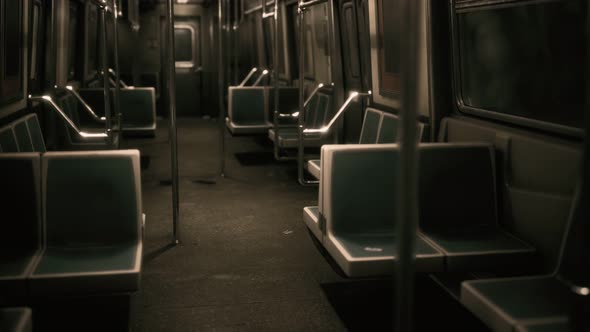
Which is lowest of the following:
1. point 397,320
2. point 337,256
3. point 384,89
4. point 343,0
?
point 337,256

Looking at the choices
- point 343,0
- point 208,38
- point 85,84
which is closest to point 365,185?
point 343,0

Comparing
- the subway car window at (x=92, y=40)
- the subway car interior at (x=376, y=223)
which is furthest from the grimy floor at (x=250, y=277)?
the subway car window at (x=92, y=40)

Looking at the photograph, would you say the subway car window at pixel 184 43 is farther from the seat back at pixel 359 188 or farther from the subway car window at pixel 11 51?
the seat back at pixel 359 188

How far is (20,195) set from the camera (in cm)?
299

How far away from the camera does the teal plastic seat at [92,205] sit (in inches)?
119

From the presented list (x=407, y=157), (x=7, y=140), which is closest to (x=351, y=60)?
(x=7, y=140)

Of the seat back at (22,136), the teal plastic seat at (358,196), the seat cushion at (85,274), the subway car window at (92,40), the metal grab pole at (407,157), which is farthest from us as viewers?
the subway car window at (92,40)

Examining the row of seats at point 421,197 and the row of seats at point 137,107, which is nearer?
the row of seats at point 421,197

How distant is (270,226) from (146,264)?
1.19 m

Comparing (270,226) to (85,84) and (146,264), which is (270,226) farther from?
(85,84)

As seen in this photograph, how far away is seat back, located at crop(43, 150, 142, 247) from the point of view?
3027mm

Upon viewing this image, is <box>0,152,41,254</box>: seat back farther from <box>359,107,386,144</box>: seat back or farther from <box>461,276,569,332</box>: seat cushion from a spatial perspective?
<box>359,107,386,144</box>: seat back

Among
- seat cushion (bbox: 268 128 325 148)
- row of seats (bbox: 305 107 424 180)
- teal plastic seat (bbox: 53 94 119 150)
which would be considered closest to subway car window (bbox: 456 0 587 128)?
row of seats (bbox: 305 107 424 180)

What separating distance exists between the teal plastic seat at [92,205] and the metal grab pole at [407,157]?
1.95 metres
